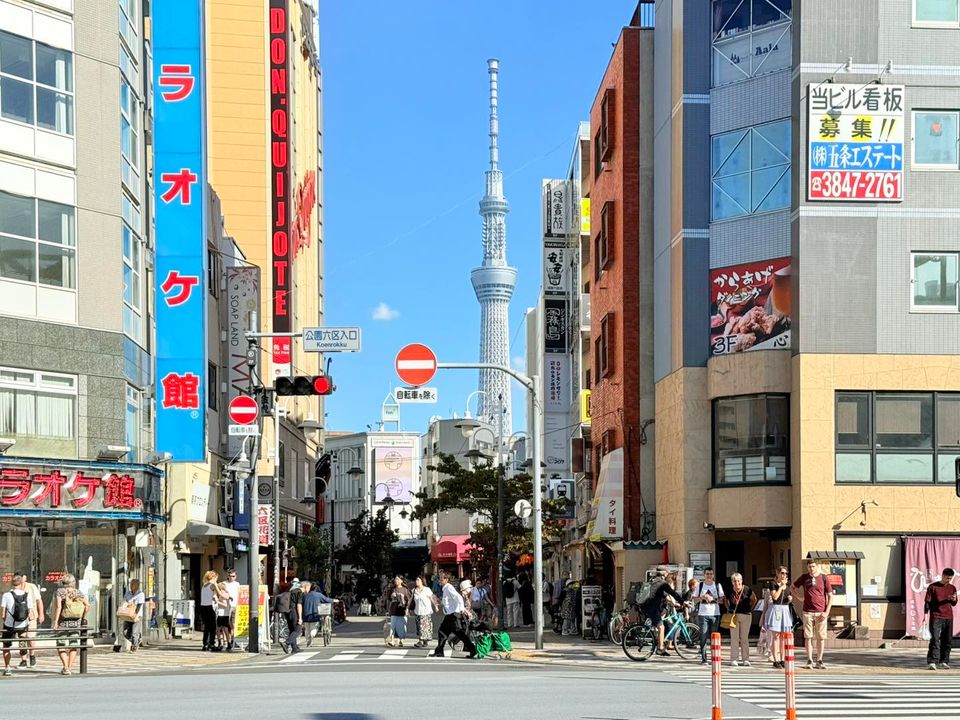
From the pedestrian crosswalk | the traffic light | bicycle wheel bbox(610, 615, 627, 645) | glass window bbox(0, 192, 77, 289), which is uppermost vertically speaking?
glass window bbox(0, 192, 77, 289)

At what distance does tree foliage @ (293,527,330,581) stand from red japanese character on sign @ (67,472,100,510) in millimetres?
35705

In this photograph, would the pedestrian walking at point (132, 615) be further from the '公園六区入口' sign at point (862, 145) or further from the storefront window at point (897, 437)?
the '公園六区入口' sign at point (862, 145)

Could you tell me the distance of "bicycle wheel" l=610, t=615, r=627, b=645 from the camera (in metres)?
33.6

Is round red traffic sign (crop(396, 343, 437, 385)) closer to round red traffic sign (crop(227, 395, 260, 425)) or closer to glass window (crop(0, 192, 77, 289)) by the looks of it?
round red traffic sign (crop(227, 395, 260, 425))


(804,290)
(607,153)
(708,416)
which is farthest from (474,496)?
(804,290)

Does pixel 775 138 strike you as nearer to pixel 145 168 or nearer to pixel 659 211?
pixel 659 211

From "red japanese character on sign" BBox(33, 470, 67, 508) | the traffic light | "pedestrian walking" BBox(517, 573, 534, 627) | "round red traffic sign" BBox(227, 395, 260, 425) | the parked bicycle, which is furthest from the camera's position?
"pedestrian walking" BBox(517, 573, 534, 627)

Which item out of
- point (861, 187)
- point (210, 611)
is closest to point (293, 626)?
point (210, 611)

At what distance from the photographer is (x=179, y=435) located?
3956 centimetres

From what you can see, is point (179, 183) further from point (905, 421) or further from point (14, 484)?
point (905, 421)

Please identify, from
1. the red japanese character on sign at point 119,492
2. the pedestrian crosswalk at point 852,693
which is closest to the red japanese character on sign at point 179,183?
the red japanese character on sign at point 119,492

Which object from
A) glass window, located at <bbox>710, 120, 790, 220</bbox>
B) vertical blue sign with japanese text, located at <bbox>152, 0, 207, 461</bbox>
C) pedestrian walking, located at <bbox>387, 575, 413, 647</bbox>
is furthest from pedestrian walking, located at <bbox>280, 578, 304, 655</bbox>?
glass window, located at <bbox>710, 120, 790, 220</bbox>

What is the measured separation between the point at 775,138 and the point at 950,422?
780 cm

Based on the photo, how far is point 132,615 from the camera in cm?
3164
